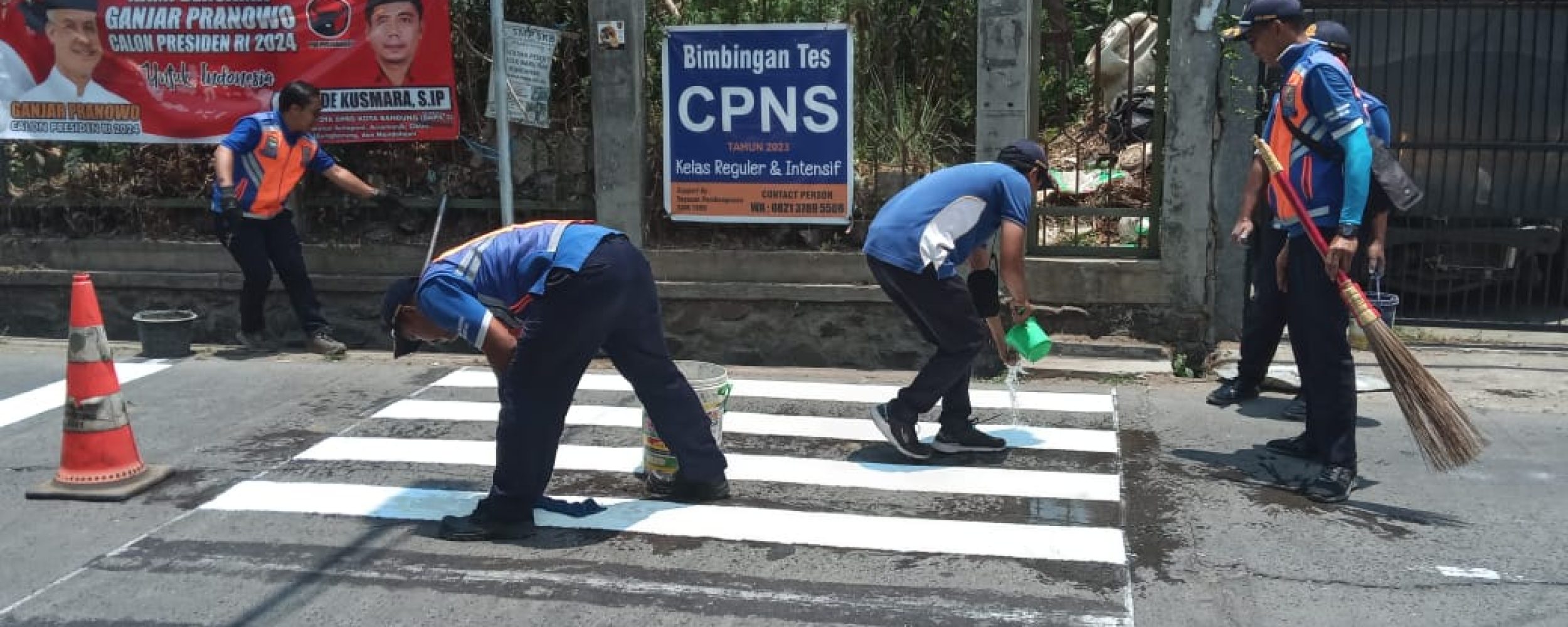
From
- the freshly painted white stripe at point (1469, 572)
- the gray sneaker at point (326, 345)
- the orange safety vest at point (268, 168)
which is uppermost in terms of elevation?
the orange safety vest at point (268, 168)

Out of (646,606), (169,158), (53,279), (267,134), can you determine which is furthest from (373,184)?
(646,606)

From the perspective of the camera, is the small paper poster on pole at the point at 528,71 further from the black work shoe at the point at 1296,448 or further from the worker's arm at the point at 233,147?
the black work shoe at the point at 1296,448

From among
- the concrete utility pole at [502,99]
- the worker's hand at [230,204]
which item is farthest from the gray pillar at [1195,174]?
the worker's hand at [230,204]

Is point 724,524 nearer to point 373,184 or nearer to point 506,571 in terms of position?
point 506,571

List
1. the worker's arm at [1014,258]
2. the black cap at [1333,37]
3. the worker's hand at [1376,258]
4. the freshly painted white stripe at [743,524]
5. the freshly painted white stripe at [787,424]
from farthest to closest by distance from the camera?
1. the freshly painted white stripe at [787,424]
2. the black cap at [1333,37]
3. the worker's hand at [1376,258]
4. the worker's arm at [1014,258]
5. the freshly painted white stripe at [743,524]

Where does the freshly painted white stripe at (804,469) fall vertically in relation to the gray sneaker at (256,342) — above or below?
below

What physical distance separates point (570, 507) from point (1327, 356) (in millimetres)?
3397

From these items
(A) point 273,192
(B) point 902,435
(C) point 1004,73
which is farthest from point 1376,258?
(A) point 273,192

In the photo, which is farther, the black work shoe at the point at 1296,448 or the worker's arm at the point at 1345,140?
the black work shoe at the point at 1296,448

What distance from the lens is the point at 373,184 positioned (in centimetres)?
974

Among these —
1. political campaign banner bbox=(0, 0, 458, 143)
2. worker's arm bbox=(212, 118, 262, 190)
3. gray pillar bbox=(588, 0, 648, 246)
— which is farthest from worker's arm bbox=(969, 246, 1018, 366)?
worker's arm bbox=(212, 118, 262, 190)

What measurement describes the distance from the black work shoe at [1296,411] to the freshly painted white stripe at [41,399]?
635 cm

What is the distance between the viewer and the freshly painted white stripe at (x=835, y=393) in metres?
7.73

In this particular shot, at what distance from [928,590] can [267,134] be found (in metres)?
6.15
